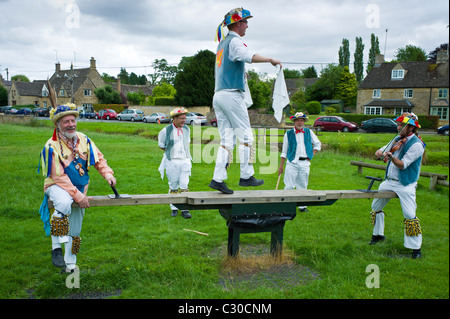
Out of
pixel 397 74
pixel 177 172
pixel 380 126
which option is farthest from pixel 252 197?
pixel 397 74

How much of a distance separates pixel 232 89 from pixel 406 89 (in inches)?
1990

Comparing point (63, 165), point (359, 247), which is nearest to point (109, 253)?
point (63, 165)

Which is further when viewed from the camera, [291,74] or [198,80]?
[291,74]

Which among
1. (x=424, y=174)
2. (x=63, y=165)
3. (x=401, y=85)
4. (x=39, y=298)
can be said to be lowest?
(x=39, y=298)

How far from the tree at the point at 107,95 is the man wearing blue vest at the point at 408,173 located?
56.3m

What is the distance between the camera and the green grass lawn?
15.0 feet

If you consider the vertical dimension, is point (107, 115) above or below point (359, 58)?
below

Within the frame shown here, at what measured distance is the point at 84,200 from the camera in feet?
15.1

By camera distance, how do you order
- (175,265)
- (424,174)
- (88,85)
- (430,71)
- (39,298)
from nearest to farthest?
(39,298), (175,265), (424,174), (430,71), (88,85)

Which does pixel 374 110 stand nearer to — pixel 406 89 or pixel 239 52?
pixel 406 89

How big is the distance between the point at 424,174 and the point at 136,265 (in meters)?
9.00

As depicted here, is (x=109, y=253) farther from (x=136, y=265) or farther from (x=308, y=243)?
(x=308, y=243)

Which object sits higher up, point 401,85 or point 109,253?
point 401,85

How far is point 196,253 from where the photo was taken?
588cm
